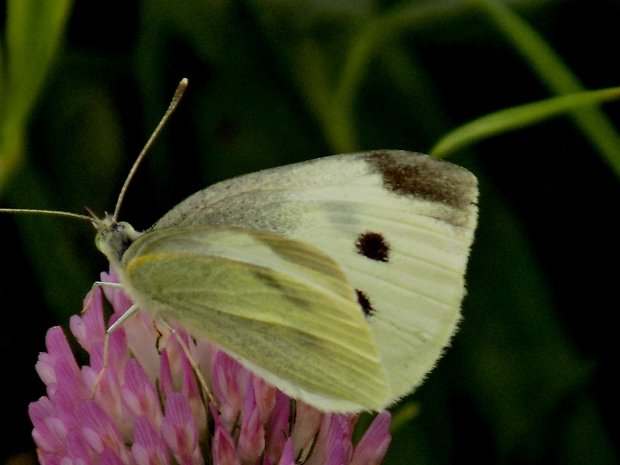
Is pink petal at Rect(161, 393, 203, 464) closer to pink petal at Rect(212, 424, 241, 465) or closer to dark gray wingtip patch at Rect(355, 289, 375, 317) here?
pink petal at Rect(212, 424, 241, 465)

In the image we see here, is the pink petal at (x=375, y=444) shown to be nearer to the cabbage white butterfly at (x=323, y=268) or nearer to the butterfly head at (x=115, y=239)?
the cabbage white butterfly at (x=323, y=268)

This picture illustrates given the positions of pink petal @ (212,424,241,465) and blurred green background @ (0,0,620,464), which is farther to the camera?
blurred green background @ (0,0,620,464)

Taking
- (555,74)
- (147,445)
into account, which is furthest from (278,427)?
(555,74)

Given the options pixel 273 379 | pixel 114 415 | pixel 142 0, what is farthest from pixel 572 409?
pixel 142 0

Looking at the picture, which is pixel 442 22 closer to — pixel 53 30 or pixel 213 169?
pixel 213 169

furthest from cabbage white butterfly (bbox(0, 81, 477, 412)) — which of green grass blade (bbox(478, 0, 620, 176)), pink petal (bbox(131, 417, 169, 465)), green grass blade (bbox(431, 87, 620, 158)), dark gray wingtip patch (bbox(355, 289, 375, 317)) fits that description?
green grass blade (bbox(478, 0, 620, 176))

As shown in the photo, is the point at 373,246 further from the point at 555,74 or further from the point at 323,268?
the point at 555,74
